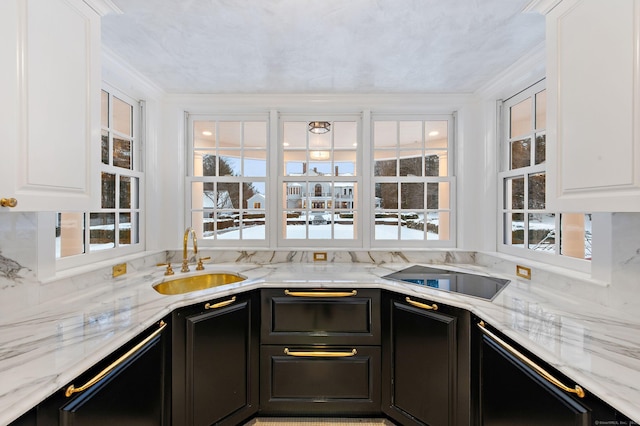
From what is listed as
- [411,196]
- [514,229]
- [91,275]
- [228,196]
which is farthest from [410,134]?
[91,275]

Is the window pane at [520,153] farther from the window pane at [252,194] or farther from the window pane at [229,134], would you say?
the window pane at [229,134]

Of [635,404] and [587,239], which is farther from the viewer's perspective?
[587,239]

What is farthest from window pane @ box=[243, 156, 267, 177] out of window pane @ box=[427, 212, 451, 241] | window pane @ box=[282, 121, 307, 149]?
window pane @ box=[427, 212, 451, 241]

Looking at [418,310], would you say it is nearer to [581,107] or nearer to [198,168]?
[581,107]

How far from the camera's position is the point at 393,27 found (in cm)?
150

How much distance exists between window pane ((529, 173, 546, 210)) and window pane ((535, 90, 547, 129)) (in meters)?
0.35

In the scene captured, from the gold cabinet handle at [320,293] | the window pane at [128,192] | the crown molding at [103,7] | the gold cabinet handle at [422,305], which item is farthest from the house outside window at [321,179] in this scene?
the crown molding at [103,7]

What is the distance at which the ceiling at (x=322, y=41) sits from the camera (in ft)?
4.53

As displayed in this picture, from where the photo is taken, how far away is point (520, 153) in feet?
7.06

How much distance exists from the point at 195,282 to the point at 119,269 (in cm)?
50

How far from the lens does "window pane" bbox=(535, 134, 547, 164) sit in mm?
1955

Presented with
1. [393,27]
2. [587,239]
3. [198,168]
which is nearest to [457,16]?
[393,27]

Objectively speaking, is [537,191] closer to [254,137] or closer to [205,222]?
[254,137]

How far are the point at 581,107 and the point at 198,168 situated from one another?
8.72 ft
